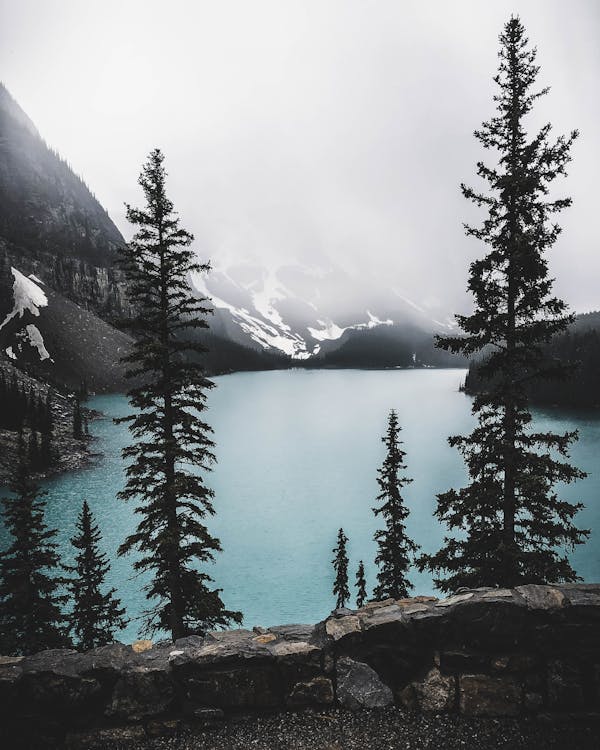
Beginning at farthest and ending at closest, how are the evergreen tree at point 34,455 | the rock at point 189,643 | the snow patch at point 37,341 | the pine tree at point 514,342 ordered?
the snow patch at point 37,341, the evergreen tree at point 34,455, the pine tree at point 514,342, the rock at point 189,643

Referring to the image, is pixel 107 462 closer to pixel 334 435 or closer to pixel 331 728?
pixel 334 435

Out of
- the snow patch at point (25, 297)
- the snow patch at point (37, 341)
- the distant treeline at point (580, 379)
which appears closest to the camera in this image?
the distant treeline at point (580, 379)

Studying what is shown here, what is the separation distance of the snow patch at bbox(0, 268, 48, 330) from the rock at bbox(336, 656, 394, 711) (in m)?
196

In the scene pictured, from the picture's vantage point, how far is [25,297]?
178625 mm

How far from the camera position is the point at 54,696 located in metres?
6.07

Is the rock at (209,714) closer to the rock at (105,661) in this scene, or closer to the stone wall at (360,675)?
the stone wall at (360,675)

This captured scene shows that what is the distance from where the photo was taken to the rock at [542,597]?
6.22m

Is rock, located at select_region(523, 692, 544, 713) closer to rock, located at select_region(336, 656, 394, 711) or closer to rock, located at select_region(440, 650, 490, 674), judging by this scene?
rock, located at select_region(440, 650, 490, 674)

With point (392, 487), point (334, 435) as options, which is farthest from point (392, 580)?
point (334, 435)

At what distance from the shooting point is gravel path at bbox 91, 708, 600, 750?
5684 millimetres

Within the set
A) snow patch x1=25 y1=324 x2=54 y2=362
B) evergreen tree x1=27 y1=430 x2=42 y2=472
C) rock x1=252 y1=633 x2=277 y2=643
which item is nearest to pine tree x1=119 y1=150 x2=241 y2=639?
rock x1=252 y1=633 x2=277 y2=643

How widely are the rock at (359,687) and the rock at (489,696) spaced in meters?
1.09

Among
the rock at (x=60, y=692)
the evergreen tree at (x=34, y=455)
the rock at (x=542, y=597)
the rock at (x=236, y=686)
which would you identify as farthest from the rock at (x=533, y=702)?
the evergreen tree at (x=34, y=455)

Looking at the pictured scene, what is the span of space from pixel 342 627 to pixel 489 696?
228cm
